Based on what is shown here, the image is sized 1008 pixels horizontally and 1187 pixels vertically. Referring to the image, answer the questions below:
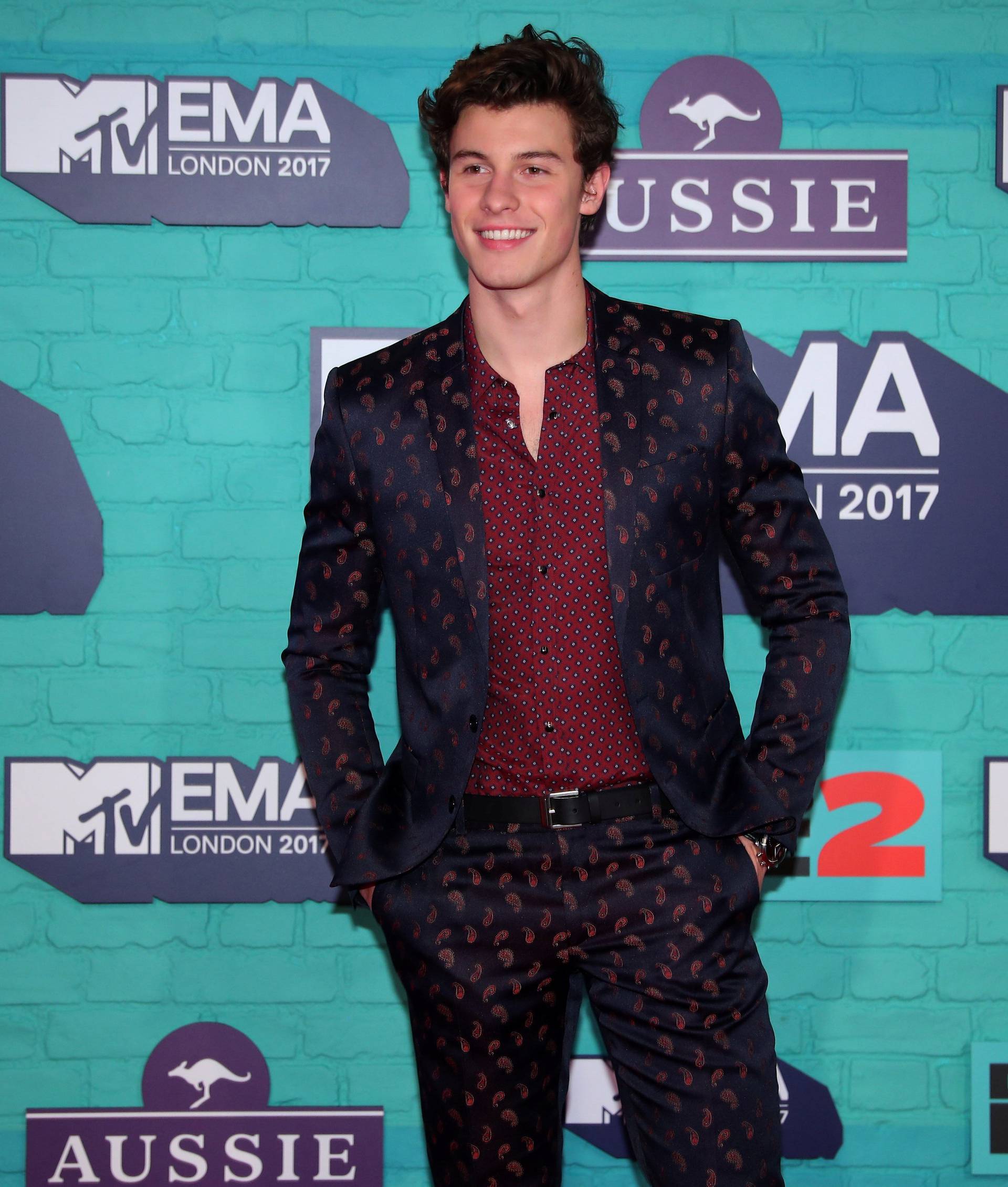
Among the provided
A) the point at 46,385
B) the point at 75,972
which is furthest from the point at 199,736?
the point at 46,385

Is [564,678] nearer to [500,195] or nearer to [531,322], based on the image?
[531,322]

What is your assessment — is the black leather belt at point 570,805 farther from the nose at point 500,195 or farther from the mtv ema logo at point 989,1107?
the mtv ema logo at point 989,1107

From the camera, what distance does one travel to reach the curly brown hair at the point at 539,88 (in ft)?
5.18

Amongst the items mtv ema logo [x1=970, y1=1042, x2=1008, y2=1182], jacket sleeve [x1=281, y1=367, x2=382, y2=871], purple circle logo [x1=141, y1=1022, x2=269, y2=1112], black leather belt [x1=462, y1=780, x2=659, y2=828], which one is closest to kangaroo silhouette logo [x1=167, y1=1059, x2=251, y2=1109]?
purple circle logo [x1=141, y1=1022, x2=269, y2=1112]

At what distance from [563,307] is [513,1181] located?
1.28m

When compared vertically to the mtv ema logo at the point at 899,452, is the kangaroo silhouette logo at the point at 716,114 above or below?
above

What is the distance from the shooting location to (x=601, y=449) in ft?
5.03

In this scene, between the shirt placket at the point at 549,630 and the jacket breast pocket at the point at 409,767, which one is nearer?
the shirt placket at the point at 549,630

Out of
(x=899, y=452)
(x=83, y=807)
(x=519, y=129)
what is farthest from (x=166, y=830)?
(x=899, y=452)

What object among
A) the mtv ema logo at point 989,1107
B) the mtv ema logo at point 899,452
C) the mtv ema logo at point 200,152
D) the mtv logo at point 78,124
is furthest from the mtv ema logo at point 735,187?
the mtv ema logo at point 989,1107

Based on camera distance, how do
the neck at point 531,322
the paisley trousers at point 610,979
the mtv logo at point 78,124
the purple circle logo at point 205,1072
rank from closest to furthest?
the paisley trousers at point 610,979, the neck at point 531,322, the mtv logo at point 78,124, the purple circle logo at point 205,1072

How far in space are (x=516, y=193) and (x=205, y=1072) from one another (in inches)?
72.1

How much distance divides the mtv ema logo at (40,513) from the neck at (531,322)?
1.01 m

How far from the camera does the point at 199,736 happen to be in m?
2.26
